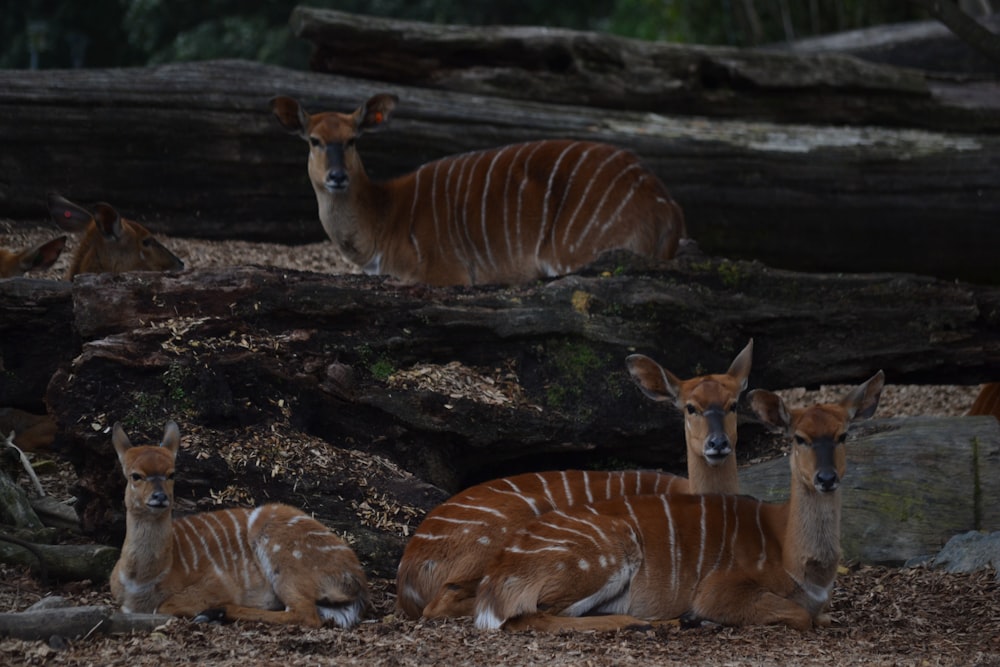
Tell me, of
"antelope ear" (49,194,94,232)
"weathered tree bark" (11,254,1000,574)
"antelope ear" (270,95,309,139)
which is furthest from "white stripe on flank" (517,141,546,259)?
"antelope ear" (49,194,94,232)

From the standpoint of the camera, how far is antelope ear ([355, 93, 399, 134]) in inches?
280

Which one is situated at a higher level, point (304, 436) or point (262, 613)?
point (304, 436)

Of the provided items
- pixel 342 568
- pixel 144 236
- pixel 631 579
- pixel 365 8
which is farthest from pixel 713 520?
pixel 365 8

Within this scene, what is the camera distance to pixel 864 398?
4.81m

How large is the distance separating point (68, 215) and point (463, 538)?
10.8ft

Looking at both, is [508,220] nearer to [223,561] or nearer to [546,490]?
[546,490]

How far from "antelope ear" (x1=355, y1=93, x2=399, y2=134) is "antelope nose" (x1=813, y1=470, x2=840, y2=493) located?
3.54m

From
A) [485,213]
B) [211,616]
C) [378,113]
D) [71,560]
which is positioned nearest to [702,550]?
[211,616]

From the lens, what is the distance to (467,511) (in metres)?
4.78

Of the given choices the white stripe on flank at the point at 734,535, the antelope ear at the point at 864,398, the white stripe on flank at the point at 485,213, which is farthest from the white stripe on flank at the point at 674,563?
the white stripe on flank at the point at 485,213

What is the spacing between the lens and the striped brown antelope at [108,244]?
6676mm

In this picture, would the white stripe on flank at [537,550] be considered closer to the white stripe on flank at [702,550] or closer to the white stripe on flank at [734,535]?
the white stripe on flank at [702,550]

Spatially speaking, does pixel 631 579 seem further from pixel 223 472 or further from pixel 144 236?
pixel 144 236

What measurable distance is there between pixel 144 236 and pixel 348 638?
3.30 m
